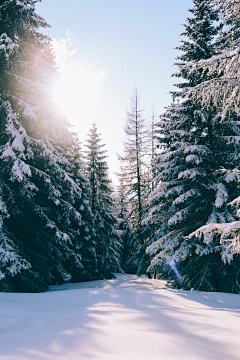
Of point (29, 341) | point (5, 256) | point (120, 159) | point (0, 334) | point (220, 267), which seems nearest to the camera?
point (29, 341)

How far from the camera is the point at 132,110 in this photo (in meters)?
22.2

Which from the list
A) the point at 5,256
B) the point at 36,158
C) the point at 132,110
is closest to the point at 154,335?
the point at 5,256

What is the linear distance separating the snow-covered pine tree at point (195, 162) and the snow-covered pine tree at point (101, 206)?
8.56 m

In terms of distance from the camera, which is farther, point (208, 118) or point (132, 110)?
point (132, 110)

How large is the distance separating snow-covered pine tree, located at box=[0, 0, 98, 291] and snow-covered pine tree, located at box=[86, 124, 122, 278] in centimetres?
985

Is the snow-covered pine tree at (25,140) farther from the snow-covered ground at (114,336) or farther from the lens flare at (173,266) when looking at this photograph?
the lens flare at (173,266)

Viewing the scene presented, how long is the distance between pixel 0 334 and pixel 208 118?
11.2m

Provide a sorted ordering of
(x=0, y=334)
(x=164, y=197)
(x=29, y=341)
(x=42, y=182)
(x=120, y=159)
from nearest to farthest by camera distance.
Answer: (x=29, y=341)
(x=0, y=334)
(x=42, y=182)
(x=164, y=197)
(x=120, y=159)

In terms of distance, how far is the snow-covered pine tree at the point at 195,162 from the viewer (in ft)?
32.9

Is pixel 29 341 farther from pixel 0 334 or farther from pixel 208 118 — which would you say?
pixel 208 118

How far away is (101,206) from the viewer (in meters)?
20.3

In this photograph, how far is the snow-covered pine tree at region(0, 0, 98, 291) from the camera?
772cm

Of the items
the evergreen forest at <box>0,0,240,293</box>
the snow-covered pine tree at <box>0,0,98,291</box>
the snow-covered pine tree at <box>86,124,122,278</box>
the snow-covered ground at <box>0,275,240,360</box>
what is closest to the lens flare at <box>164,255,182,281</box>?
the evergreen forest at <box>0,0,240,293</box>

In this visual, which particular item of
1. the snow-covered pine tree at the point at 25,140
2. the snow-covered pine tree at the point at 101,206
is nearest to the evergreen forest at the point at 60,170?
the snow-covered pine tree at the point at 25,140
